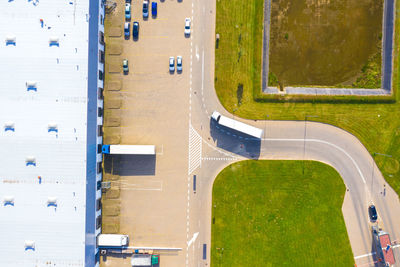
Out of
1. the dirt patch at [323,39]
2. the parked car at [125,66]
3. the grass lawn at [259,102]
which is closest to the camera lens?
the parked car at [125,66]

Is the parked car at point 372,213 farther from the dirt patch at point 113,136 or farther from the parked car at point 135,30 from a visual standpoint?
the parked car at point 135,30

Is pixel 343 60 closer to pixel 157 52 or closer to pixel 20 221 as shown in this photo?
pixel 157 52

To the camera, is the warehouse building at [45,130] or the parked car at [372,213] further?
the parked car at [372,213]

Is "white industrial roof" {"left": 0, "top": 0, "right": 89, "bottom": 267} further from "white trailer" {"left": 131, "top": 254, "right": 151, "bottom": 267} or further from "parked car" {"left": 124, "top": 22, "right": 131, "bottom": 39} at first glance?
"white trailer" {"left": 131, "top": 254, "right": 151, "bottom": 267}

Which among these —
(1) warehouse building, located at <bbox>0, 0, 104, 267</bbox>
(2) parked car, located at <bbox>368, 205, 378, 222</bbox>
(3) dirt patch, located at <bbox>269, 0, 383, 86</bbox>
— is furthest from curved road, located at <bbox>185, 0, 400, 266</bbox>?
(1) warehouse building, located at <bbox>0, 0, 104, 267</bbox>

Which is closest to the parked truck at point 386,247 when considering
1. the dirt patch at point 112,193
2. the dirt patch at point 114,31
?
the dirt patch at point 112,193

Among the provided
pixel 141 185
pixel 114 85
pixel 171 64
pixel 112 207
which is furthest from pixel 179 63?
pixel 112 207

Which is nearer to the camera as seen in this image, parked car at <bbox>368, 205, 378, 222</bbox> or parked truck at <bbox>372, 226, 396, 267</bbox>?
parked truck at <bbox>372, 226, 396, 267</bbox>
